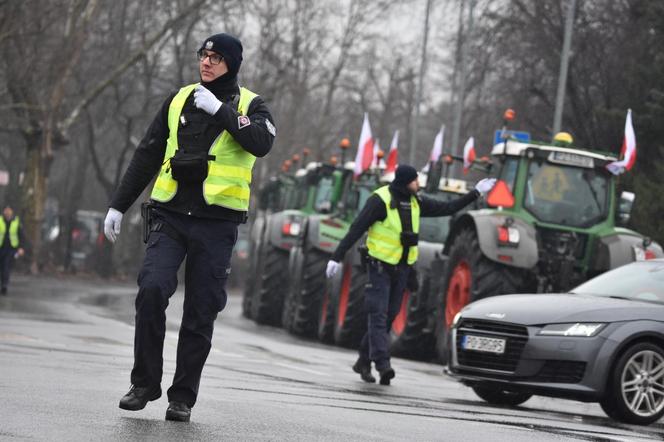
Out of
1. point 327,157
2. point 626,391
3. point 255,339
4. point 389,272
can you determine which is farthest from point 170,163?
point 327,157

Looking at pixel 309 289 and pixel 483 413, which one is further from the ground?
pixel 483 413

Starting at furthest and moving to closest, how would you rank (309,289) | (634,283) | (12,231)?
(12,231) → (309,289) → (634,283)

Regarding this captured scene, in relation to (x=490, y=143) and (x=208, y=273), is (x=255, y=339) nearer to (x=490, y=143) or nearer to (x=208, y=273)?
(x=208, y=273)

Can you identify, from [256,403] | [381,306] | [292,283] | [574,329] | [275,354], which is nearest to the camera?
[256,403]

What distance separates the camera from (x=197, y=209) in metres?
8.12

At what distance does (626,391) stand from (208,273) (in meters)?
4.29

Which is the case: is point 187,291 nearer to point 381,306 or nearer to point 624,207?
point 381,306

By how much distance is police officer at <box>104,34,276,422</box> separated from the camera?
8.01 metres

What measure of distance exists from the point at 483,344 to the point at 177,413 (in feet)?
16.0

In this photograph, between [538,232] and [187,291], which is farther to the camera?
[538,232]

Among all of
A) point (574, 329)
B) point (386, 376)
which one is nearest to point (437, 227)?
point (386, 376)

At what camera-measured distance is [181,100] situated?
8.30 m

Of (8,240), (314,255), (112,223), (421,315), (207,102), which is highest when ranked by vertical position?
(207,102)

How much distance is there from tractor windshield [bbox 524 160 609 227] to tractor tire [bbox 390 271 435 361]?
2.28 m
